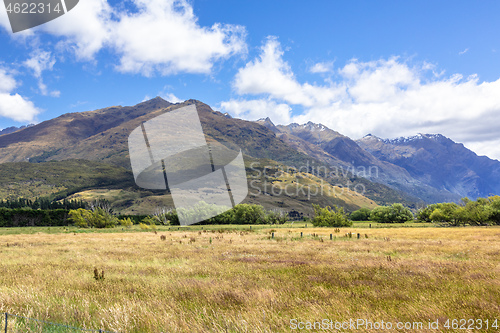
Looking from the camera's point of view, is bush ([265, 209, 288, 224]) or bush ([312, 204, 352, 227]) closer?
bush ([312, 204, 352, 227])

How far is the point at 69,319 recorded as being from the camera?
21.2 ft

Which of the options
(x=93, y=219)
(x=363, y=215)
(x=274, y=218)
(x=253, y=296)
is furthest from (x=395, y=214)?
(x=253, y=296)

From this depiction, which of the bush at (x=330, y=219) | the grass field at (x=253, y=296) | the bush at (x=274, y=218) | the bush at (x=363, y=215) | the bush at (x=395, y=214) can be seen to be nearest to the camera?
the grass field at (x=253, y=296)

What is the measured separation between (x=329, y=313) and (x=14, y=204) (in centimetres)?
19150

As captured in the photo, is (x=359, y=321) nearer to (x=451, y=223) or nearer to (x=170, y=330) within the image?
(x=170, y=330)

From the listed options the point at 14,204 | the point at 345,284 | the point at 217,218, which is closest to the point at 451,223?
the point at 217,218

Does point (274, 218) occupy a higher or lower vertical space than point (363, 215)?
higher

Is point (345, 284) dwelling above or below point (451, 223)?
above

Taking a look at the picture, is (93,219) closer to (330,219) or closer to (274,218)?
(274,218)

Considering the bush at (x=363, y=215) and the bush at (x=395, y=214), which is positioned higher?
the bush at (x=395, y=214)

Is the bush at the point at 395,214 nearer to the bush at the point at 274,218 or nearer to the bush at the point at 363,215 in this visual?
the bush at the point at 274,218

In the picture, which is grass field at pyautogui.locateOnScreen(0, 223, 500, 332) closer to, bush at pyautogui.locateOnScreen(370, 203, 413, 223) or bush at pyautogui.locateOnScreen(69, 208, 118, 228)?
bush at pyautogui.locateOnScreen(69, 208, 118, 228)

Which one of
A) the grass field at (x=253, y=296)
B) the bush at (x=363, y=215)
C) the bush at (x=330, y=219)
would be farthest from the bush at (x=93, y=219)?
the bush at (x=363, y=215)

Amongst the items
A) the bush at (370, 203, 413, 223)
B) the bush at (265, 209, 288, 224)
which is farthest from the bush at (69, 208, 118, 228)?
the bush at (370, 203, 413, 223)
